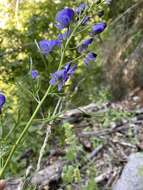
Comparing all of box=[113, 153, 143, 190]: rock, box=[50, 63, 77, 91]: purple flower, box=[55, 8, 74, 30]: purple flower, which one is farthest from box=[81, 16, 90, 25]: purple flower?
box=[113, 153, 143, 190]: rock

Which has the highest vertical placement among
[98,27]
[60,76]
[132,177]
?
[98,27]

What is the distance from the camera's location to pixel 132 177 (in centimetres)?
378

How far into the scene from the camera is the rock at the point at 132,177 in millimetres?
3710

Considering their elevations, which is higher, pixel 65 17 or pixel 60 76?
pixel 65 17

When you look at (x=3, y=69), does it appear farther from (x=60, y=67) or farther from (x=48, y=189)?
(x=60, y=67)

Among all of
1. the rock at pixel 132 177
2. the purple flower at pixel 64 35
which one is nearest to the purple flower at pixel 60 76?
the purple flower at pixel 64 35

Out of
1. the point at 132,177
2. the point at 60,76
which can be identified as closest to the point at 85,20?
the point at 60,76

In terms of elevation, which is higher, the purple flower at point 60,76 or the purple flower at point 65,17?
the purple flower at point 65,17

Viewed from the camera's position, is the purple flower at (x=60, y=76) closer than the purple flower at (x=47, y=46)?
Yes

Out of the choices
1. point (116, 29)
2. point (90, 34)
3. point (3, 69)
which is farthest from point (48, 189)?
point (116, 29)

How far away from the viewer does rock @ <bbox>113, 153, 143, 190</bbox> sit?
3710mm

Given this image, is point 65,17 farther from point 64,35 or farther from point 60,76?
point 60,76

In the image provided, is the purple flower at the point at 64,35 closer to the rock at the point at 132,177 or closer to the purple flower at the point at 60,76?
the purple flower at the point at 60,76

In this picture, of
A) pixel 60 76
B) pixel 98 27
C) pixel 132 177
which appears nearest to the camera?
pixel 60 76
